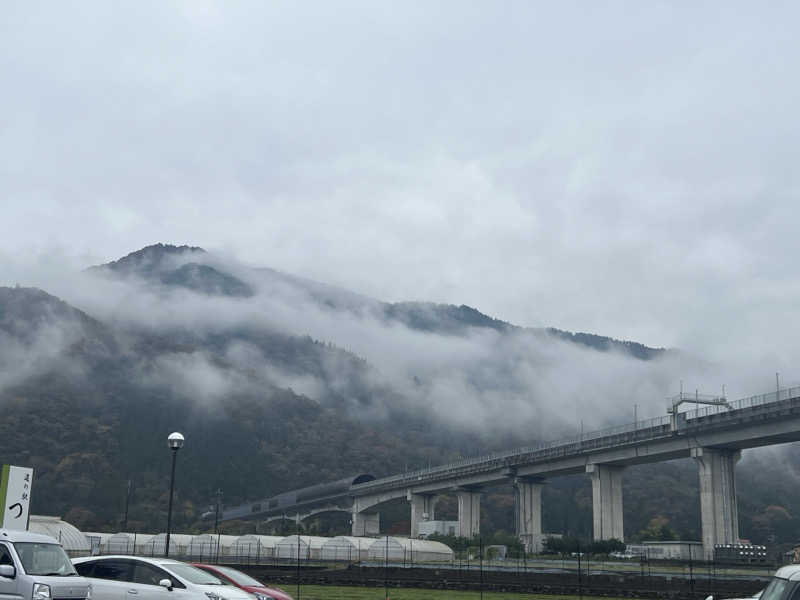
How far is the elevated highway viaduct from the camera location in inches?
3570

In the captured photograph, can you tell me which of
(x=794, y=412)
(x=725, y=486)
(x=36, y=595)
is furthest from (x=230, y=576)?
(x=725, y=486)

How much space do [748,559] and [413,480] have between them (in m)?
78.3

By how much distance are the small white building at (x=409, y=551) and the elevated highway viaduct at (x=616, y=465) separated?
16071 millimetres

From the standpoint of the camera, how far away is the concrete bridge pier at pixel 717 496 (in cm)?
9500

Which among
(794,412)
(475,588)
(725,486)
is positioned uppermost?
(794,412)

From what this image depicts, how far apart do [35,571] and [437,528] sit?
128829mm

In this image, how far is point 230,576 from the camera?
27312mm

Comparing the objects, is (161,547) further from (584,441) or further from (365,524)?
(365,524)

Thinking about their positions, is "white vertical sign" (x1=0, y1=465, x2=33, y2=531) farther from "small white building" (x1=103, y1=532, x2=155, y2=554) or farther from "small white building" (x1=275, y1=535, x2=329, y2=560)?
"small white building" (x1=275, y1=535, x2=329, y2=560)

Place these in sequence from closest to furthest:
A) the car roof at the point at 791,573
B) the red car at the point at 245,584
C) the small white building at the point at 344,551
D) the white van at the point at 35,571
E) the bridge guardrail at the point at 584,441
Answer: the car roof at the point at 791,573 < the white van at the point at 35,571 < the red car at the point at 245,584 < the bridge guardrail at the point at 584,441 < the small white building at the point at 344,551

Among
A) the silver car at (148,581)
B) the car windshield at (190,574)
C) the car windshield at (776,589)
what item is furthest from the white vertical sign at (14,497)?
the car windshield at (776,589)

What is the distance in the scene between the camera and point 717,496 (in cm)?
9588

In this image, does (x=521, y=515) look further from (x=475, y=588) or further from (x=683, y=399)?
(x=475, y=588)

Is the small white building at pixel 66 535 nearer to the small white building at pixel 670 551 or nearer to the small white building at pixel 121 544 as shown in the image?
the small white building at pixel 121 544
